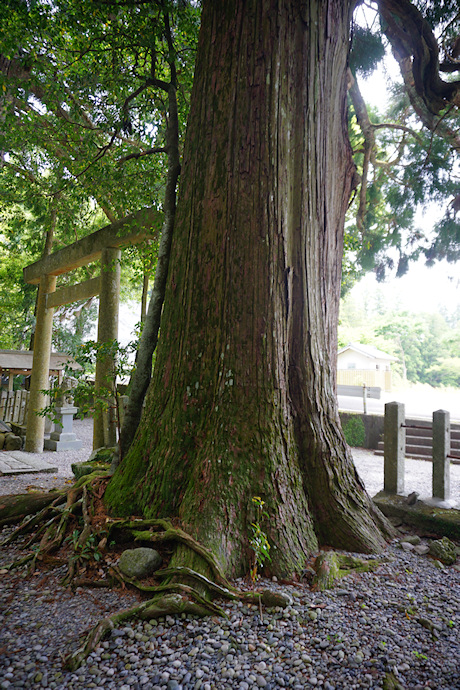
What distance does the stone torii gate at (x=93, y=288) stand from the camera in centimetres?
542

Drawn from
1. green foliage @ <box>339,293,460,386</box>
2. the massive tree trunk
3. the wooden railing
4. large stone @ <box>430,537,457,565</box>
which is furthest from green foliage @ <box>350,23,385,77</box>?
green foliage @ <box>339,293,460,386</box>

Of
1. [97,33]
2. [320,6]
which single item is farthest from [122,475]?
[97,33]

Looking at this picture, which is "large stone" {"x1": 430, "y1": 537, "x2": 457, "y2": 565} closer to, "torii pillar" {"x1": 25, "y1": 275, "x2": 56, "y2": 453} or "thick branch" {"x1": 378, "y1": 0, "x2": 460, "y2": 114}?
"thick branch" {"x1": 378, "y1": 0, "x2": 460, "y2": 114}

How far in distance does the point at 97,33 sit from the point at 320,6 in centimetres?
231

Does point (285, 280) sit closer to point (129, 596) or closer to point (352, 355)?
point (129, 596)

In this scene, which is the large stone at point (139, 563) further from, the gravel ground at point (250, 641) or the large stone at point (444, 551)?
the large stone at point (444, 551)

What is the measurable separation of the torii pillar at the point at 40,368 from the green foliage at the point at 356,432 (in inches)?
260

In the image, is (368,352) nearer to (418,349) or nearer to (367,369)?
(367,369)

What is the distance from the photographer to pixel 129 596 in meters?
1.94

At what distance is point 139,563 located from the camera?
6.81 ft

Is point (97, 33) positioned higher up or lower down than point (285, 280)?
higher up

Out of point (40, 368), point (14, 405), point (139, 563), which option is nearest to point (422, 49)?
point (139, 563)

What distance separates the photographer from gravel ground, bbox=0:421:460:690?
4.73ft

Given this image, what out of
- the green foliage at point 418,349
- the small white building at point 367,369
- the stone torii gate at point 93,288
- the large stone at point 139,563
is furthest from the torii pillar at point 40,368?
the green foliage at point 418,349
